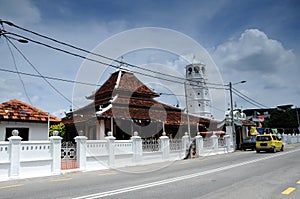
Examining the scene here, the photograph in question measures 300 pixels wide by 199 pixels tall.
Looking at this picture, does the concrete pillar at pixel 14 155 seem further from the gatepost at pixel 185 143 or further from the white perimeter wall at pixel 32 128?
the gatepost at pixel 185 143

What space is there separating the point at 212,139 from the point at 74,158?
1470 centimetres

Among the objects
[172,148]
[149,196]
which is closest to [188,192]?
[149,196]

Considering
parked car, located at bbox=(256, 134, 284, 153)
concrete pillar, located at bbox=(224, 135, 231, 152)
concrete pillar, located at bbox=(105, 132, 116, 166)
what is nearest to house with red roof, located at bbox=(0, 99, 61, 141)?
concrete pillar, located at bbox=(105, 132, 116, 166)

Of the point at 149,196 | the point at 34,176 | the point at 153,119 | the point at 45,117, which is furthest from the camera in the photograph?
the point at 153,119

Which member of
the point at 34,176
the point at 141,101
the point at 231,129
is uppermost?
the point at 141,101

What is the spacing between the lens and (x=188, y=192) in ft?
24.5

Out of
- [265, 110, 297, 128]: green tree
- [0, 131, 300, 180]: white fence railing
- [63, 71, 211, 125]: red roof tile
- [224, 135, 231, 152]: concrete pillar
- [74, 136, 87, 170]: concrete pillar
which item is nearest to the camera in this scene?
[0, 131, 300, 180]: white fence railing

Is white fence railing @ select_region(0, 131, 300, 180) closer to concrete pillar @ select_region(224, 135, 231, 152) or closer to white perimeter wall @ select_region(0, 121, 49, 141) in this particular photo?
white perimeter wall @ select_region(0, 121, 49, 141)

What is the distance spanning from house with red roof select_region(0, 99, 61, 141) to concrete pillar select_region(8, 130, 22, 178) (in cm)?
493


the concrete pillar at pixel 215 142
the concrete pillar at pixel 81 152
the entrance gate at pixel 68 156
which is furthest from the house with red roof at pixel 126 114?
the concrete pillar at pixel 81 152

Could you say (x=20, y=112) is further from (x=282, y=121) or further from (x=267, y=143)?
(x=282, y=121)

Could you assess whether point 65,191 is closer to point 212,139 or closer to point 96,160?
point 96,160

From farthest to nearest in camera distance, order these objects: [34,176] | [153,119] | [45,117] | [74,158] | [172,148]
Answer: [153,119] → [172,148] → [45,117] → [74,158] → [34,176]

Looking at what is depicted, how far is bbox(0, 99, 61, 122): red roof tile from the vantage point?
15722mm
